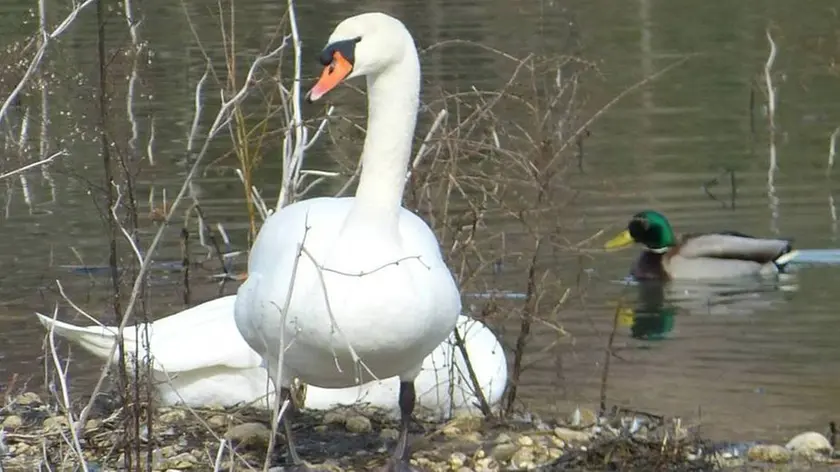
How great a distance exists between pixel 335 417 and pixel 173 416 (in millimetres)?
677

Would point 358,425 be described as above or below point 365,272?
below

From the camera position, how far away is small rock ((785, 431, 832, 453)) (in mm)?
7070

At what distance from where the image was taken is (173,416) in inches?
294

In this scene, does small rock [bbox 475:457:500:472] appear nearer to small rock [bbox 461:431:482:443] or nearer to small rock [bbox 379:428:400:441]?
small rock [bbox 461:431:482:443]

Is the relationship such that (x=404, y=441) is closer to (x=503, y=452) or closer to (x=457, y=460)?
(x=457, y=460)

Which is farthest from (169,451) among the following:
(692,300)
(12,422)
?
(692,300)

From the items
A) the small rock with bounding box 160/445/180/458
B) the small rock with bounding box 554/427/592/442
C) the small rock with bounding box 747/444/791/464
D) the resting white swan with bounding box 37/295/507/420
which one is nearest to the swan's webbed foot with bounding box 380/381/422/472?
the small rock with bounding box 554/427/592/442

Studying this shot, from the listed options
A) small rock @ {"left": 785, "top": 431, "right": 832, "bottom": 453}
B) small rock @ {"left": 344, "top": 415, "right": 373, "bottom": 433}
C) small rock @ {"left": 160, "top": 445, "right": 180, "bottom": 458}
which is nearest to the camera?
small rock @ {"left": 160, "top": 445, "right": 180, "bottom": 458}

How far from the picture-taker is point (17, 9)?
24.2 meters

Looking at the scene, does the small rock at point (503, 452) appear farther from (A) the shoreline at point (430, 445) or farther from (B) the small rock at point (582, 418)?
(B) the small rock at point (582, 418)

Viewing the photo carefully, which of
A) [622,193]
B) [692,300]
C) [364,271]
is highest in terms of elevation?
[364,271]

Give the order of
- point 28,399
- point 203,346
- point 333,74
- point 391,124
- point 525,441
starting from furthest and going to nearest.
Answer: point 28,399, point 203,346, point 525,441, point 391,124, point 333,74

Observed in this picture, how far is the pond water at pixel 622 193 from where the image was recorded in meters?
9.24

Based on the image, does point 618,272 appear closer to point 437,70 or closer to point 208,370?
point 208,370
